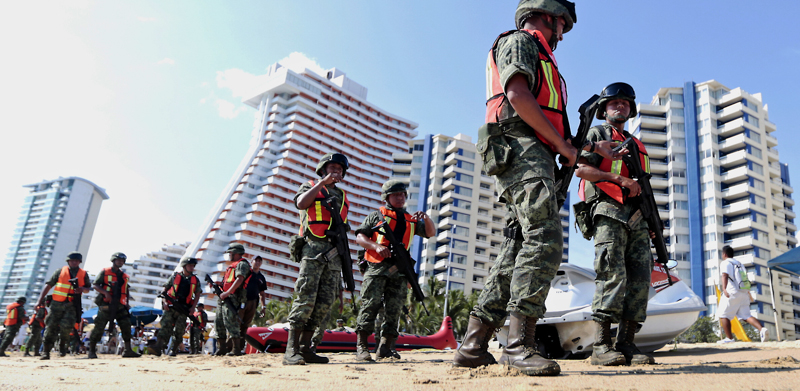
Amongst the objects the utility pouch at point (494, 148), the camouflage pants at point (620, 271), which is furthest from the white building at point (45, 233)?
the utility pouch at point (494, 148)

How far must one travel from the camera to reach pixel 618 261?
3.99 metres

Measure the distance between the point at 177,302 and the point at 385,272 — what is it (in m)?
6.05

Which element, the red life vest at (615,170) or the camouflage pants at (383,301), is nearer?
the red life vest at (615,170)

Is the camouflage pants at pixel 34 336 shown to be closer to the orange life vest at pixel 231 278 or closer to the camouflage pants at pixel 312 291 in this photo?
the orange life vest at pixel 231 278

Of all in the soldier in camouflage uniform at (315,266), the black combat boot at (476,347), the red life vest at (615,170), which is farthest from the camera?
the soldier in camouflage uniform at (315,266)

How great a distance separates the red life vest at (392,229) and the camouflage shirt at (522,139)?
312 cm

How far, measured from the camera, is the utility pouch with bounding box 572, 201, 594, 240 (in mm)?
4383

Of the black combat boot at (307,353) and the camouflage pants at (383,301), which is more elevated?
the camouflage pants at (383,301)

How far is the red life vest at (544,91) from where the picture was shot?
323 cm

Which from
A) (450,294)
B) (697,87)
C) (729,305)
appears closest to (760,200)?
(697,87)

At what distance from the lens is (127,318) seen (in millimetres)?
10055

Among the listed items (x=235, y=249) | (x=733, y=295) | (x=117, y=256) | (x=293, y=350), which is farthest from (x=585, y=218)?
(x=117, y=256)

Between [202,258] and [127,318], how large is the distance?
92.8 meters

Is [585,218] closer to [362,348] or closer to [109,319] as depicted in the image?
[362,348]
